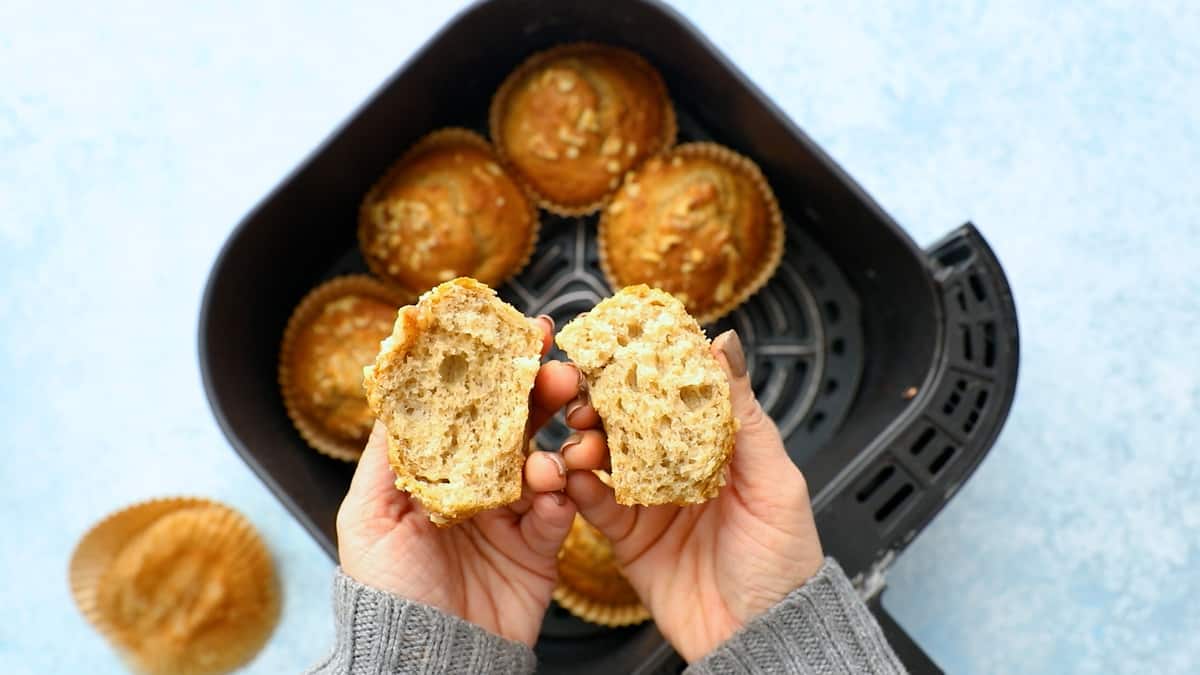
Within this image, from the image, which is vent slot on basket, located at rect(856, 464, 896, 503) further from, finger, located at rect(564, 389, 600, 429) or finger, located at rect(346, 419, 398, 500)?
finger, located at rect(346, 419, 398, 500)

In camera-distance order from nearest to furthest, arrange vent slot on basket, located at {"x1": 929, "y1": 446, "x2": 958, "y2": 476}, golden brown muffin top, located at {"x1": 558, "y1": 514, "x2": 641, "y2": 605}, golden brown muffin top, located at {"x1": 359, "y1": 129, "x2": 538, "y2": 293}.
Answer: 1. vent slot on basket, located at {"x1": 929, "y1": 446, "x2": 958, "y2": 476}
2. golden brown muffin top, located at {"x1": 558, "y1": 514, "x2": 641, "y2": 605}
3. golden brown muffin top, located at {"x1": 359, "y1": 129, "x2": 538, "y2": 293}

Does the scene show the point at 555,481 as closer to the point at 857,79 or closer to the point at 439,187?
the point at 439,187

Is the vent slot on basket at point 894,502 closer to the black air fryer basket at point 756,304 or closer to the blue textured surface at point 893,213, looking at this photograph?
the black air fryer basket at point 756,304

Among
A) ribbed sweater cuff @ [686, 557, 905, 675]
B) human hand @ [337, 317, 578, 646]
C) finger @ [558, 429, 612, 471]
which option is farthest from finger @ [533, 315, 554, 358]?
ribbed sweater cuff @ [686, 557, 905, 675]

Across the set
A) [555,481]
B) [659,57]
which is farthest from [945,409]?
[659,57]

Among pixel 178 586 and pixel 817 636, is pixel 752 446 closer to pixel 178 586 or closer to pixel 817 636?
pixel 817 636
